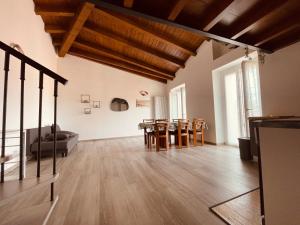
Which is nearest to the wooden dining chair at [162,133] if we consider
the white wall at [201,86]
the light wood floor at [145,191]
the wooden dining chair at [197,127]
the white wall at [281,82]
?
the wooden dining chair at [197,127]

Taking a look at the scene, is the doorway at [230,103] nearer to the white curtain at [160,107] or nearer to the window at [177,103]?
the window at [177,103]

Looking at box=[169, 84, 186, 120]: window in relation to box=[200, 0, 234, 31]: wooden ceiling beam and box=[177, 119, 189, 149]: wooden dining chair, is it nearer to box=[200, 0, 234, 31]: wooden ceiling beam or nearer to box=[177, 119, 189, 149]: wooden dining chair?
box=[177, 119, 189, 149]: wooden dining chair

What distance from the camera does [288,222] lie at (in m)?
0.94

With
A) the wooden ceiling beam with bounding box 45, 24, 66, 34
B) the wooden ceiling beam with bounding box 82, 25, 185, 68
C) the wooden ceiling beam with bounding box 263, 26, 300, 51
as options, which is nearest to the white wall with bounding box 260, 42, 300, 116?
the wooden ceiling beam with bounding box 263, 26, 300, 51

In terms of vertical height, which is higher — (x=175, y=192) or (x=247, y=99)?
(x=247, y=99)

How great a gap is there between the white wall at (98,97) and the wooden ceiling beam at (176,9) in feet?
18.7

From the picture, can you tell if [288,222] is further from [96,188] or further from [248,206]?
[96,188]

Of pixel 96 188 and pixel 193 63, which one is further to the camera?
pixel 193 63

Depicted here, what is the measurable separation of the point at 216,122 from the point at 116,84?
485cm

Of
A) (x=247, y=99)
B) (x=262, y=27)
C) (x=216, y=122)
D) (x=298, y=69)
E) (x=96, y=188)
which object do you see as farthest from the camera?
(x=216, y=122)

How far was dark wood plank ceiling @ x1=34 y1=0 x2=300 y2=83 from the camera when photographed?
1989mm

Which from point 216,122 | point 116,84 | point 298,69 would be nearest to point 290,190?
point 298,69

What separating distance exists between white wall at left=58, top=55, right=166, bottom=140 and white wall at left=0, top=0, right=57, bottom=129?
1692 mm

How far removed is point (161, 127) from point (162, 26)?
9.42 feet
